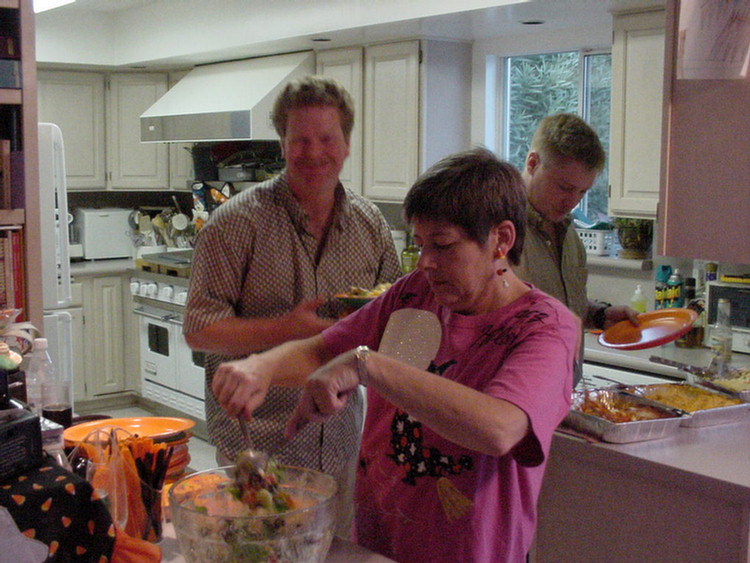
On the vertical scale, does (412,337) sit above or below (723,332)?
above

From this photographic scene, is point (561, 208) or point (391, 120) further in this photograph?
point (391, 120)

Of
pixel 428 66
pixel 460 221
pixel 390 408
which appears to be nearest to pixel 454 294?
pixel 460 221

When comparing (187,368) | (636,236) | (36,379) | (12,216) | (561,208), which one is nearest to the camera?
(36,379)

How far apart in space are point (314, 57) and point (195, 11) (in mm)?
878

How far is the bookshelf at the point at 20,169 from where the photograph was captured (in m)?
3.03

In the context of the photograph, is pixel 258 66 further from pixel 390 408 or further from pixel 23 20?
pixel 390 408

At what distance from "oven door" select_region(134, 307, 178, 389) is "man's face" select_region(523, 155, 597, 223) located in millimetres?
3352

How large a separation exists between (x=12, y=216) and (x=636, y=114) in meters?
2.46

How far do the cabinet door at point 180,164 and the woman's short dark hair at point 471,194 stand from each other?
4886 millimetres

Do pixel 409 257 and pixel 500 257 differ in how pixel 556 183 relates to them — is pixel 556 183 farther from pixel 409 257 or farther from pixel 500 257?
pixel 409 257

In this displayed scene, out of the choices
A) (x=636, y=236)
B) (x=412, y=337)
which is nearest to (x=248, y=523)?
(x=412, y=337)

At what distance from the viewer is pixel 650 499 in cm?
202

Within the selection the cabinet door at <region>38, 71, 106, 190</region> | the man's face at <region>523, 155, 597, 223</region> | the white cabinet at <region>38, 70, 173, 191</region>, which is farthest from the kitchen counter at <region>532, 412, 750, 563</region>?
the cabinet door at <region>38, 71, 106, 190</region>

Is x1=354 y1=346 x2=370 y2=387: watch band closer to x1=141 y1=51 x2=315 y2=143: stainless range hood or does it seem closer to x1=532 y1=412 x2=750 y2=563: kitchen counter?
x1=532 y1=412 x2=750 y2=563: kitchen counter
